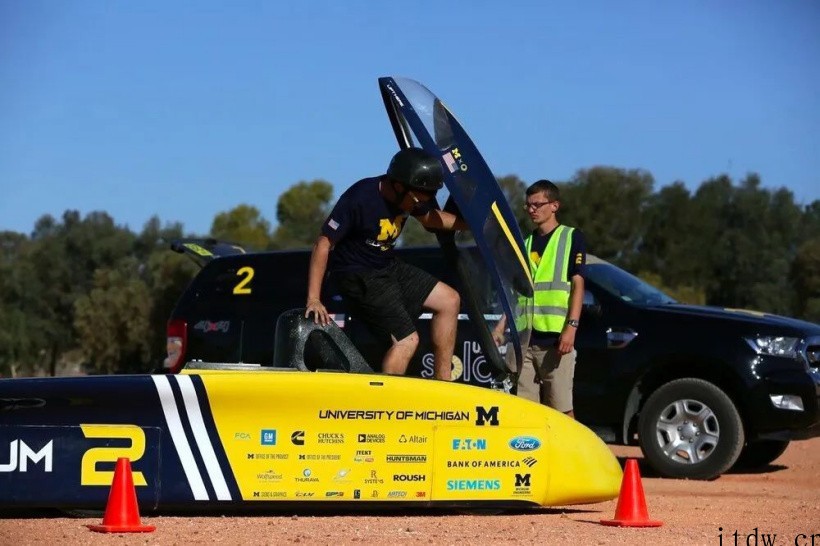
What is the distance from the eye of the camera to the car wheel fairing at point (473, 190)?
7.91 metres

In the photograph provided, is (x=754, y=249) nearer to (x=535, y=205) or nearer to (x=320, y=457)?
(x=535, y=205)

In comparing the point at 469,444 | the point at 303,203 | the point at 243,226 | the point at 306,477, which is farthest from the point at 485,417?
the point at 303,203

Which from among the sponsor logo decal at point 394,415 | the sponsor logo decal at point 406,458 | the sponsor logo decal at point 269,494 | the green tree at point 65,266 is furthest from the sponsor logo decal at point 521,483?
the green tree at point 65,266

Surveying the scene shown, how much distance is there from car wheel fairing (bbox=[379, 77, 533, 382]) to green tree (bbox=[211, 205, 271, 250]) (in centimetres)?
7594

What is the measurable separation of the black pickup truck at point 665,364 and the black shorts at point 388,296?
9.86 ft

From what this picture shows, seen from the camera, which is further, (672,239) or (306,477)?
(672,239)

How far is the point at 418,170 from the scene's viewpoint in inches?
310

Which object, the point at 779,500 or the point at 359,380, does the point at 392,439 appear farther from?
the point at 779,500

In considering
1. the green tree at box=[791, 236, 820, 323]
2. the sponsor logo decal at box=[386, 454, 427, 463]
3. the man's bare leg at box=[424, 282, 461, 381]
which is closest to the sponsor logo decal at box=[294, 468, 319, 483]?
the sponsor logo decal at box=[386, 454, 427, 463]

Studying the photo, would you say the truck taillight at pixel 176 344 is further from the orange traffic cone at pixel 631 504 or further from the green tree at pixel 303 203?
the green tree at pixel 303 203

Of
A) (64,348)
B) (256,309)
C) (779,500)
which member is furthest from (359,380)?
(64,348)

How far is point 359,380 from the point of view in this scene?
760cm

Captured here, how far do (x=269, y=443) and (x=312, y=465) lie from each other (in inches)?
10.2

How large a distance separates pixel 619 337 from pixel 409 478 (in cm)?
470
